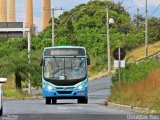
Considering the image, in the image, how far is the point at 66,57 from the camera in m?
33.5

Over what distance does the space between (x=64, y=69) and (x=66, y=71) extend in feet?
0.52

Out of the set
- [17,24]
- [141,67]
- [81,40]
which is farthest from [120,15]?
[141,67]

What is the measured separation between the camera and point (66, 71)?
33.5 meters

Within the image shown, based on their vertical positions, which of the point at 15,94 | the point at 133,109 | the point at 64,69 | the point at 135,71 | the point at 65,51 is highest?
the point at 65,51

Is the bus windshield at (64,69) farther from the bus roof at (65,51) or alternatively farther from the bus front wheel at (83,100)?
the bus front wheel at (83,100)

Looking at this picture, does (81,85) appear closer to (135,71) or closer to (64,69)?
(64,69)

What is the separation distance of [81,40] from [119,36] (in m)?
6.63

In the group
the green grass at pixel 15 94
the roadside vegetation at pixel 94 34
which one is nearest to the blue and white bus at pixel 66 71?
the green grass at pixel 15 94

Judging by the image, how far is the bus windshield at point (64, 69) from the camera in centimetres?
3344

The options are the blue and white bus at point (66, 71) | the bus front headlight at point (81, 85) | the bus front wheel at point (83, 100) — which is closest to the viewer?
the blue and white bus at point (66, 71)

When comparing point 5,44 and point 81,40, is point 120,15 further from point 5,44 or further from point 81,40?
point 5,44

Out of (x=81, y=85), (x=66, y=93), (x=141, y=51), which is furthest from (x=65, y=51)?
(x=141, y=51)

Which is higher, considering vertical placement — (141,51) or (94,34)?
(94,34)

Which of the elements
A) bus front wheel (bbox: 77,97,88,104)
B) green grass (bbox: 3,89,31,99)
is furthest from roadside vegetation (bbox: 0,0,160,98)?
bus front wheel (bbox: 77,97,88,104)
